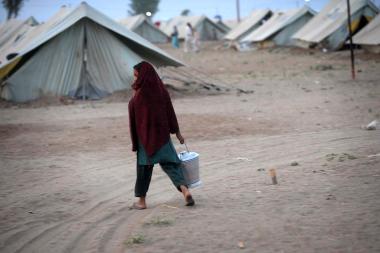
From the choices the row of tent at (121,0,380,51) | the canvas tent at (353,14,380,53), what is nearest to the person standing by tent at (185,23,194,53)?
the row of tent at (121,0,380,51)

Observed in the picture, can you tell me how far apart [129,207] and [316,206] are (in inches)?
67.3

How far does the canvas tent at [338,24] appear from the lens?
80.3 ft

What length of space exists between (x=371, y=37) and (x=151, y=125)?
16.9 m

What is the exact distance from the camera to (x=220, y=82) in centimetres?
1692

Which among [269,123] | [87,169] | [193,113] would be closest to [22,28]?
[193,113]

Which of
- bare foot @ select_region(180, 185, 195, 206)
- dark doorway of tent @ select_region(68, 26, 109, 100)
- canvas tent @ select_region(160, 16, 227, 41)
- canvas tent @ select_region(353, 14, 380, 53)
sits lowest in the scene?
bare foot @ select_region(180, 185, 195, 206)

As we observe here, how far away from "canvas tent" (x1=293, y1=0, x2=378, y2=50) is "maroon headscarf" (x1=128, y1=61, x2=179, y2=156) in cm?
2026

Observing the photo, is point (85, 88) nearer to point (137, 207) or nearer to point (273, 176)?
point (273, 176)

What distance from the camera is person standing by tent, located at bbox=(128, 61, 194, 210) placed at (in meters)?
5.19

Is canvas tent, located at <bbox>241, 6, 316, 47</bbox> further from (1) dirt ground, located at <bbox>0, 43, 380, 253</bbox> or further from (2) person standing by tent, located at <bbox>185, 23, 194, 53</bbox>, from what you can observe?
(1) dirt ground, located at <bbox>0, 43, 380, 253</bbox>

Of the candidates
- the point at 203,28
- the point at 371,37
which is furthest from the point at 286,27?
the point at 203,28

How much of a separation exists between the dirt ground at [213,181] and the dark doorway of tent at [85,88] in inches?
49.5

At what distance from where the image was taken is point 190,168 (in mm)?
5379

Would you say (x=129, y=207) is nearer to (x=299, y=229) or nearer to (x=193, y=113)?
(x=299, y=229)
